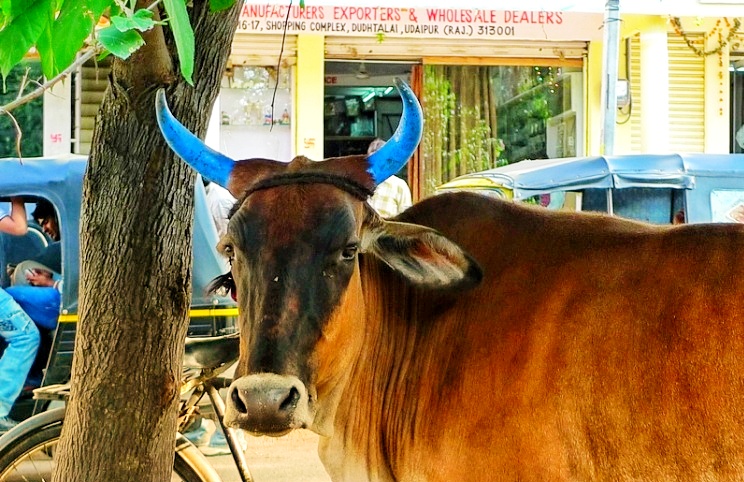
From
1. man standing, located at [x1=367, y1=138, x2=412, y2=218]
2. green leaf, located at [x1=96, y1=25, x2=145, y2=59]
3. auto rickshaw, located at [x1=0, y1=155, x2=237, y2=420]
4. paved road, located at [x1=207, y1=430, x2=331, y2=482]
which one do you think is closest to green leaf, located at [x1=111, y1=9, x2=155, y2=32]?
green leaf, located at [x1=96, y1=25, x2=145, y2=59]

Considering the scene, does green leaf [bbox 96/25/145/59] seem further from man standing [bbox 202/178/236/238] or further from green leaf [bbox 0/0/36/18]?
man standing [bbox 202/178/236/238]

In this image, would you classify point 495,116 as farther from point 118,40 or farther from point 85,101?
point 118,40

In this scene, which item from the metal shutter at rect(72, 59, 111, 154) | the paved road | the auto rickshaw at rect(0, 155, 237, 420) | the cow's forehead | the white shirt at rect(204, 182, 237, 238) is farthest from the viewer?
the metal shutter at rect(72, 59, 111, 154)

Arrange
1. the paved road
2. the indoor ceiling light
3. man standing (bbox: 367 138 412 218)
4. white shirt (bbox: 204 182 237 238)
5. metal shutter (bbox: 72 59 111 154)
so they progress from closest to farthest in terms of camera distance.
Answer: the paved road < white shirt (bbox: 204 182 237 238) < man standing (bbox: 367 138 412 218) < metal shutter (bbox: 72 59 111 154) < the indoor ceiling light

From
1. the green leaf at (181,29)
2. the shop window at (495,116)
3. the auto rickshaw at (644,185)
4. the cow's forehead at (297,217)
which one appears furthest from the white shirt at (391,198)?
the green leaf at (181,29)

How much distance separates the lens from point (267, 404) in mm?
2908

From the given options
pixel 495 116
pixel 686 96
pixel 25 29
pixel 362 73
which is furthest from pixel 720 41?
pixel 25 29

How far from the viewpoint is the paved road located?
7.02 m

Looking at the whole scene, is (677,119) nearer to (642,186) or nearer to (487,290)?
(642,186)

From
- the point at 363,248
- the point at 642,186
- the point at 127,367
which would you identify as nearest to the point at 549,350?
the point at 363,248

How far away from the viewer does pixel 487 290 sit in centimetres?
339

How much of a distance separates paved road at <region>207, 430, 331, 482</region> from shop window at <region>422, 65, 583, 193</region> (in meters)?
5.44

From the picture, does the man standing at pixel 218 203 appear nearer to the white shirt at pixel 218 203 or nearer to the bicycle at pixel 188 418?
the white shirt at pixel 218 203

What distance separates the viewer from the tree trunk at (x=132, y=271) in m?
3.49
